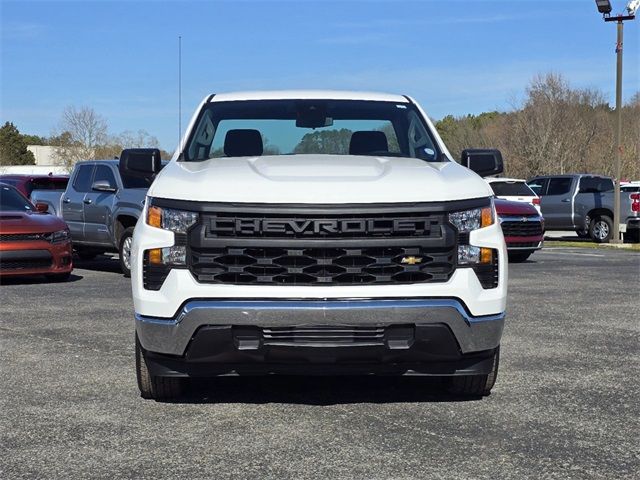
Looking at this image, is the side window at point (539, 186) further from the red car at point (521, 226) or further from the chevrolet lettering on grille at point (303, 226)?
the chevrolet lettering on grille at point (303, 226)

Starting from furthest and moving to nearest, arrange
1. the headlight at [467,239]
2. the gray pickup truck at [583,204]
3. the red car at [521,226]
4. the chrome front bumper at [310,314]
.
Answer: the gray pickup truck at [583,204]
the red car at [521,226]
the headlight at [467,239]
the chrome front bumper at [310,314]

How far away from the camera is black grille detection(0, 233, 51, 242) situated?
12.3 metres

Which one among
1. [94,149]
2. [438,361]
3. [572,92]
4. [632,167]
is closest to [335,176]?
[438,361]

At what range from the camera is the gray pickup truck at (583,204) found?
24656 mm

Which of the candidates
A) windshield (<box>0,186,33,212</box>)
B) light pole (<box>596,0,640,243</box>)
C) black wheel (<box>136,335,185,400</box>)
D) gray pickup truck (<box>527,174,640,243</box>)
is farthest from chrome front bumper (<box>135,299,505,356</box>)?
gray pickup truck (<box>527,174,640,243</box>)

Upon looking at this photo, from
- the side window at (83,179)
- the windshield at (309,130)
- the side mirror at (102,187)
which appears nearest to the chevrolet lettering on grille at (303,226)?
the windshield at (309,130)

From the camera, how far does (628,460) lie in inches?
172

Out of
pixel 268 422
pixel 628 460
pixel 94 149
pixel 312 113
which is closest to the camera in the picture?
pixel 628 460

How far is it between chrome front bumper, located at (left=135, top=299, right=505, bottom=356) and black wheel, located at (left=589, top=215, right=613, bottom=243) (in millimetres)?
20707

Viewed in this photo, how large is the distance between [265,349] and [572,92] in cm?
5358

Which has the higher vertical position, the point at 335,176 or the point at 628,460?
the point at 335,176

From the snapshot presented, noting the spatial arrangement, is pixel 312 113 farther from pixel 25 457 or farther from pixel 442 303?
pixel 25 457

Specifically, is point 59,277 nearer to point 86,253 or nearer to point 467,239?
point 86,253

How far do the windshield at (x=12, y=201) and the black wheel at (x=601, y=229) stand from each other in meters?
16.0
